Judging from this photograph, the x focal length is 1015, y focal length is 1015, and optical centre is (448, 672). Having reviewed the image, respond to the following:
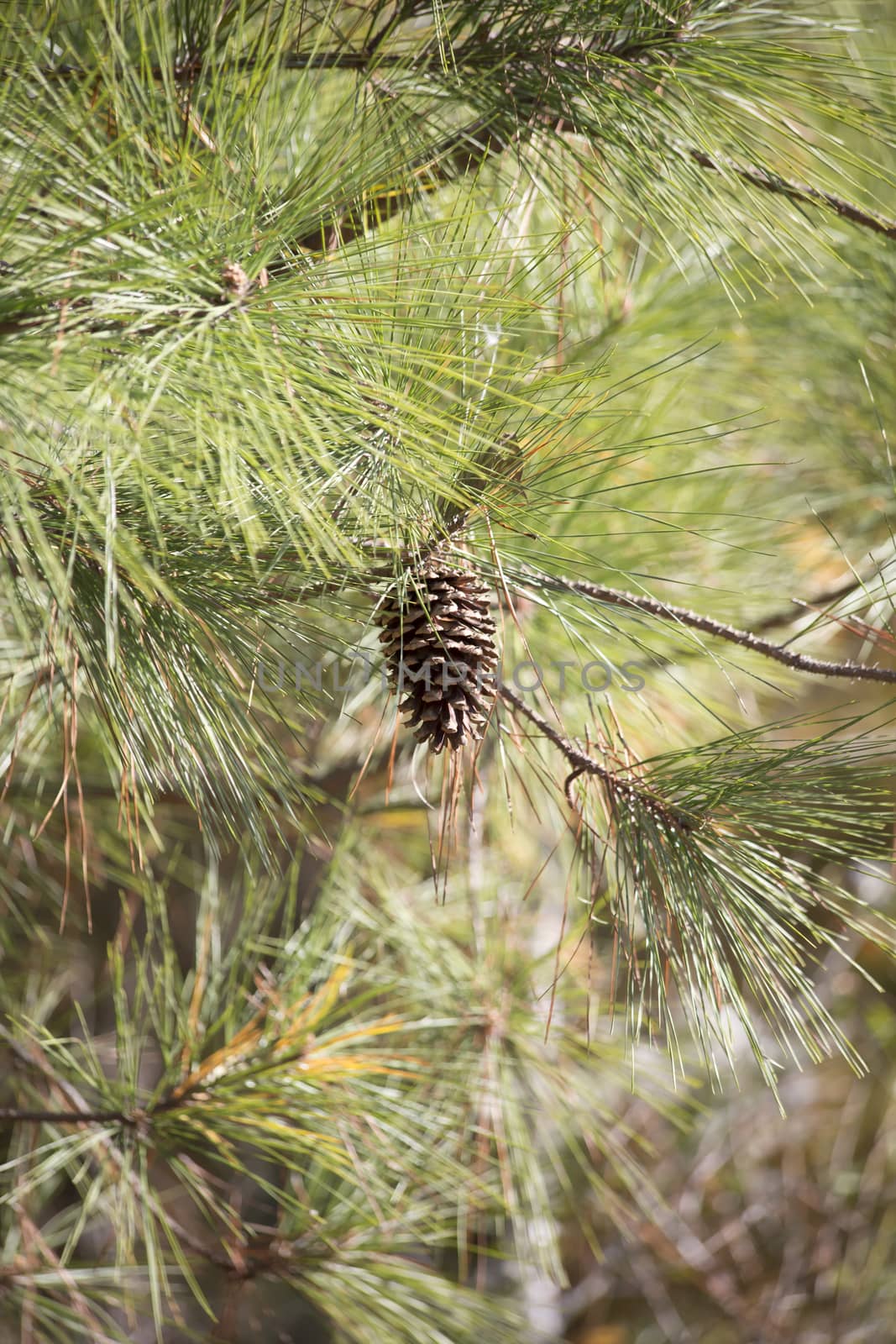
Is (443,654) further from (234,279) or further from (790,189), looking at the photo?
(790,189)

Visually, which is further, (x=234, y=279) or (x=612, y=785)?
(x=612, y=785)

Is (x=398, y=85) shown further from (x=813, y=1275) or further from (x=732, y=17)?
(x=813, y=1275)

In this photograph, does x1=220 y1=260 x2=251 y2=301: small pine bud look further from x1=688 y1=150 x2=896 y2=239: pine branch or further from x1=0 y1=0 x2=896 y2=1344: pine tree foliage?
x1=688 y1=150 x2=896 y2=239: pine branch

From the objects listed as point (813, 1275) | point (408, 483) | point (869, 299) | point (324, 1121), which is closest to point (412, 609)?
point (408, 483)

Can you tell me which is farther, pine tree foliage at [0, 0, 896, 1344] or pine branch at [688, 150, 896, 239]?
pine branch at [688, 150, 896, 239]

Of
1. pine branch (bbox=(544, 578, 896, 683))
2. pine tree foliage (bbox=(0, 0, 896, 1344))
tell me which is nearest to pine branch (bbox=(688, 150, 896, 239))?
pine tree foliage (bbox=(0, 0, 896, 1344))

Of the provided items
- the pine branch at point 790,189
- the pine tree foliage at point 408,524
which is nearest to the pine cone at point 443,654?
the pine tree foliage at point 408,524

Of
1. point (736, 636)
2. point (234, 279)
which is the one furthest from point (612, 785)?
point (234, 279)

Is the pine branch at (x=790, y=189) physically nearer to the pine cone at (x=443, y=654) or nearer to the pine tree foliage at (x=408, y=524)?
the pine tree foliage at (x=408, y=524)
